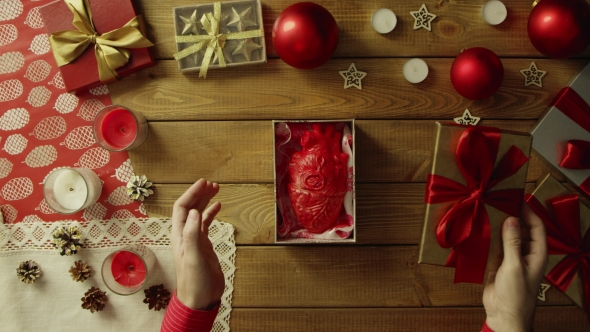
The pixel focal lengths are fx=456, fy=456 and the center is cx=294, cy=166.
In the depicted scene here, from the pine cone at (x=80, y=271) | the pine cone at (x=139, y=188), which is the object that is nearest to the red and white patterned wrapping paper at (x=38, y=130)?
the pine cone at (x=139, y=188)

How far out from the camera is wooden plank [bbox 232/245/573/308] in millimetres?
1300

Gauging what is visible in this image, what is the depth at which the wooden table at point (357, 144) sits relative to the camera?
1.27 metres

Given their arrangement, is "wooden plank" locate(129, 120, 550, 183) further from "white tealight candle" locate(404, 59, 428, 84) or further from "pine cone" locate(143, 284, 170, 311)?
"pine cone" locate(143, 284, 170, 311)

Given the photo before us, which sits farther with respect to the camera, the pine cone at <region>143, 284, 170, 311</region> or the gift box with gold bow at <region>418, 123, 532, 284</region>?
the pine cone at <region>143, 284, 170, 311</region>

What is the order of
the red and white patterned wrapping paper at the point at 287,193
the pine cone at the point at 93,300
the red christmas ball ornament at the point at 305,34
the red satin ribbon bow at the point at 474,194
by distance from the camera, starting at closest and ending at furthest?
the red satin ribbon bow at the point at 474,194 → the red christmas ball ornament at the point at 305,34 → the red and white patterned wrapping paper at the point at 287,193 → the pine cone at the point at 93,300

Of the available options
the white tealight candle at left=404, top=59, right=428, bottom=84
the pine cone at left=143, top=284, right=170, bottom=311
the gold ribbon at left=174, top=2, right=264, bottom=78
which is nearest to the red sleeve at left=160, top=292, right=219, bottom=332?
the pine cone at left=143, top=284, right=170, bottom=311

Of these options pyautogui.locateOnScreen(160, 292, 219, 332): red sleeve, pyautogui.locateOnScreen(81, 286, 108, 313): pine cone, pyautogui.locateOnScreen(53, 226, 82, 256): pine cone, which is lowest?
pyautogui.locateOnScreen(81, 286, 108, 313): pine cone

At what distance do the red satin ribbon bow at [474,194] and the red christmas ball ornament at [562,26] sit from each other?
0.35 metres

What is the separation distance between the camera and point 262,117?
4.22ft

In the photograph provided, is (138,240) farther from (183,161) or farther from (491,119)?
(491,119)

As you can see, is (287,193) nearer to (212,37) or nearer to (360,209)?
(360,209)

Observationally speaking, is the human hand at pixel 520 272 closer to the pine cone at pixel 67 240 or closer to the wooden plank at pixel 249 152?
the wooden plank at pixel 249 152

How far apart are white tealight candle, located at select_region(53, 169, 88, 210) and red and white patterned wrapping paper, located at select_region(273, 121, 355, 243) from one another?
1.81ft

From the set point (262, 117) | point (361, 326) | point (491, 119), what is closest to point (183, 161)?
point (262, 117)
